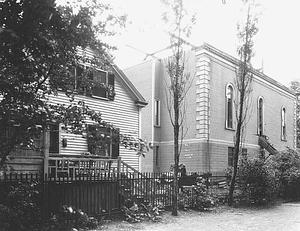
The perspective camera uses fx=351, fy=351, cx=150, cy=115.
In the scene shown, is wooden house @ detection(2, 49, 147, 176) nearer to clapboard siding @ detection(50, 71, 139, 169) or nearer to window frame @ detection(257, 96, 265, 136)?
clapboard siding @ detection(50, 71, 139, 169)

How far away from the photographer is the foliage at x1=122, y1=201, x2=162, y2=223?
35.0 feet

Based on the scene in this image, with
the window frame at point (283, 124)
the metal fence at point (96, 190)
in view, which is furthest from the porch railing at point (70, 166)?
the window frame at point (283, 124)

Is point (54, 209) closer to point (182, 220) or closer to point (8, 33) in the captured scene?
point (182, 220)

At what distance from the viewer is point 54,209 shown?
914cm

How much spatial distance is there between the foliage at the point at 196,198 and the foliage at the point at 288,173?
477cm

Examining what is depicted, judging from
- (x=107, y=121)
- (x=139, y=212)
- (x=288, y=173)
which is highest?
(x=107, y=121)

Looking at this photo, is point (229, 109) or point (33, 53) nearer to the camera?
point (33, 53)

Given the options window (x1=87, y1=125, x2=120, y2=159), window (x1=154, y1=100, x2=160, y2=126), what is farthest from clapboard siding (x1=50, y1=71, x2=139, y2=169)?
window (x1=87, y1=125, x2=120, y2=159)

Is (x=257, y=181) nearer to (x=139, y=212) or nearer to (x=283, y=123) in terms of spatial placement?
(x=139, y=212)

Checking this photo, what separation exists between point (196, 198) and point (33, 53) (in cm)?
1012

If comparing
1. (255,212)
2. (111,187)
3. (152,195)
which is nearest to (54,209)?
(111,187)

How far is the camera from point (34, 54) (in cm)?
489

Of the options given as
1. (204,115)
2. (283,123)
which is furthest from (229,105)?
(283,123)

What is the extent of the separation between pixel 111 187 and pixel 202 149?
10.4 m
